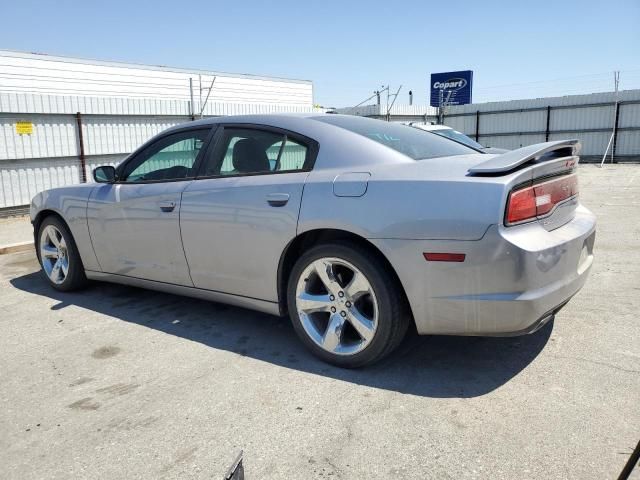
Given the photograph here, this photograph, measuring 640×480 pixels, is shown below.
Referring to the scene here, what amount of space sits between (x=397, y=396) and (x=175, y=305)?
239cm

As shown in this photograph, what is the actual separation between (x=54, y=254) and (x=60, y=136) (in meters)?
6.58

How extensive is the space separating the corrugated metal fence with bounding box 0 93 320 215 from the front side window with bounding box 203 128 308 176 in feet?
26.0

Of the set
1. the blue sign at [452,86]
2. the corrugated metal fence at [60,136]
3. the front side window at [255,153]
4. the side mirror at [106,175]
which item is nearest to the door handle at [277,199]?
the front side window at [255,153]

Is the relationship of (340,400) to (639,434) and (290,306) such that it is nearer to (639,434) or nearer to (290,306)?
(290,306)

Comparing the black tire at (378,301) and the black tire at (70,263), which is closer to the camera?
the black tire at (378,301)

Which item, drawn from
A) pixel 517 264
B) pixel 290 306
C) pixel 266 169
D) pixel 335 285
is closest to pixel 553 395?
pixel 517 264

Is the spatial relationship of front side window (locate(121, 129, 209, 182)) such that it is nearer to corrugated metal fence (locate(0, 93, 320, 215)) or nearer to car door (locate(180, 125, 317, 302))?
car door (locate(180, 125, 317, 302))

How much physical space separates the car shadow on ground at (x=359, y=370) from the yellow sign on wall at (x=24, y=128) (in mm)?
6616

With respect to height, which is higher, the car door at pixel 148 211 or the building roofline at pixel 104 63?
the building roofline at pixel 104 63

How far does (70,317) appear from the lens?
4.36m

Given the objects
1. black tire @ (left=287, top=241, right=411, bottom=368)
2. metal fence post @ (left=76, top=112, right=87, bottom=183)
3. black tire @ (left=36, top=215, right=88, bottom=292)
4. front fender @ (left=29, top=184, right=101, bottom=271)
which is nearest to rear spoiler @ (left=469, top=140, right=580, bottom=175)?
black tire @ (left=287, top=241, right=411, bottom=368)

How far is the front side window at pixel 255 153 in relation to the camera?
3.44 metres

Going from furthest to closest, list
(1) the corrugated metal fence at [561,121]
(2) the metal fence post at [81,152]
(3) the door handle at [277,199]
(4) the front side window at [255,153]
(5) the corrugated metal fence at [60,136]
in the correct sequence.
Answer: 1. (1) the corrugated metal fence at [561,121]
2. (2) the metal fence post at [81,152]
3. (5) the corrugated metal fence at [60,136]
4. (4) the front side window at [255,153]
5. (3) the door handle at [277,199]

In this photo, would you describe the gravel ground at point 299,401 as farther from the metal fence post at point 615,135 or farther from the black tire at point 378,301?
the metal fence post at point 615,135
